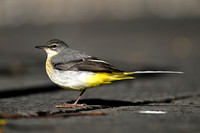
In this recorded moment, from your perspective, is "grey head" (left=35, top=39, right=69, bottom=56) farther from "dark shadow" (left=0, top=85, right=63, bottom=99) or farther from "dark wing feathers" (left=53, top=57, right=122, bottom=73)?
"dark shadow" (left=0, top=85, right=63, bottom=99)

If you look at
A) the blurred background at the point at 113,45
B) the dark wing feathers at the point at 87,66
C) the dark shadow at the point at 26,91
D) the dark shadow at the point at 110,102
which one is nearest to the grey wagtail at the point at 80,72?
the dark wing feathers at the point at 87,66

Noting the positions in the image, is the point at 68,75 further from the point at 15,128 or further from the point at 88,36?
the point at 88,36

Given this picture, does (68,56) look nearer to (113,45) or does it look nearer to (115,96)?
(115,96)

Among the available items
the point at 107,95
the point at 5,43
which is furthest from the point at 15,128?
the point at 5,43

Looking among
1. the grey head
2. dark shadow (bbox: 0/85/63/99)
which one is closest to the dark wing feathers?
the grey head

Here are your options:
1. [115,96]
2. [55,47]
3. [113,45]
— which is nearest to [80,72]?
[55,47]
